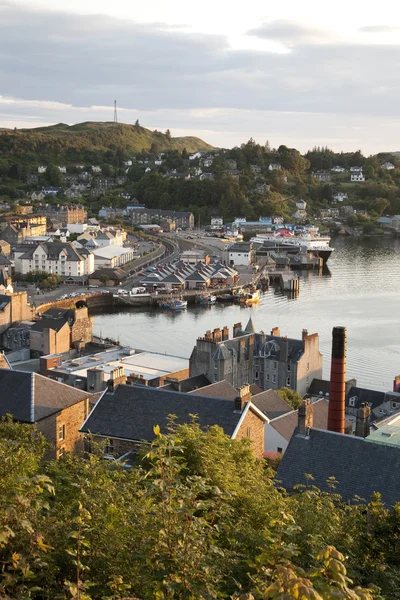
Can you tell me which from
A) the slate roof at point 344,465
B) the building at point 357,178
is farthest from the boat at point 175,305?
the building at point 357,178

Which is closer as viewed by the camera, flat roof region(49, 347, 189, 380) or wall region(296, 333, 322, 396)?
flat roof region(49, 347, 189, 380)

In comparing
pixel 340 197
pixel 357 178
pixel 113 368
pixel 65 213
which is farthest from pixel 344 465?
pixel 357 178

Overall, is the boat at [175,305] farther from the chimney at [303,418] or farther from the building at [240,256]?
the chimney at [303,418]

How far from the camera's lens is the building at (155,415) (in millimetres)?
17672

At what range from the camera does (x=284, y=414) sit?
918 inches

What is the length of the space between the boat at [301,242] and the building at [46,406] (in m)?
74.0

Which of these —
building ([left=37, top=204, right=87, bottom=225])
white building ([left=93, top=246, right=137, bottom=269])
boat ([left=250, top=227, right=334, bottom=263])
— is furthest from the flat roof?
building ([left=37, top=204, right=87, bottom=225])

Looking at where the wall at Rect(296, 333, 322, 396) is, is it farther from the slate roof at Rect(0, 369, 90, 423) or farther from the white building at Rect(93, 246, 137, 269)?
the white building at Rect(93, 246, 137, 269)

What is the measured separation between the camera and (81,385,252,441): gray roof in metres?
17.7

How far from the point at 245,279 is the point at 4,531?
66.9 metres

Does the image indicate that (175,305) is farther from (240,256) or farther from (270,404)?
(270,404)

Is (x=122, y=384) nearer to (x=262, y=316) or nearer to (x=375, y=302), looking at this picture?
(x=262, y=316)

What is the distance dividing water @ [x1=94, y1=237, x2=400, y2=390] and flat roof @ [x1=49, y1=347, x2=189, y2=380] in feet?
26.3

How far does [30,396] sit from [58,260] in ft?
173
